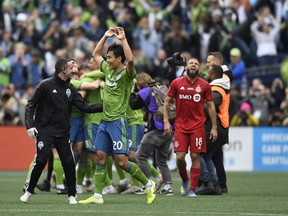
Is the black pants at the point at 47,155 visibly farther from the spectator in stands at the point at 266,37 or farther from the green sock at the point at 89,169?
the spectator in stands at the point at 266,37

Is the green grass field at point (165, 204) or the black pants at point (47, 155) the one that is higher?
the black pants at point (47, 155)

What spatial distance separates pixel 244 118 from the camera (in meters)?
29.4

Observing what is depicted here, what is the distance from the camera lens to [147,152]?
20.2 m

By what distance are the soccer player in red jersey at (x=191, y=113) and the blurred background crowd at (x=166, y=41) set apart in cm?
1096

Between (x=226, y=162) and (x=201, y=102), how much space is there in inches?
420

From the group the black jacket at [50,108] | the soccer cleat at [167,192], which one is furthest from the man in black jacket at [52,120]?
the soccer cleat at [167,192]

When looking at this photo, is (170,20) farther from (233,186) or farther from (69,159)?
(69,159)

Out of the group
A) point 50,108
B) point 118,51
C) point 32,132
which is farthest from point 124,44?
point 32,132

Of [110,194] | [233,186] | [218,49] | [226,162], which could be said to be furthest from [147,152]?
[218,49]


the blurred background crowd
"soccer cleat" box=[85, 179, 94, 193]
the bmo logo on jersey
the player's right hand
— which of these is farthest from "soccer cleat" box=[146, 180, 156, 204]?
the blurred background crowd

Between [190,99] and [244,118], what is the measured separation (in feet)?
36.4

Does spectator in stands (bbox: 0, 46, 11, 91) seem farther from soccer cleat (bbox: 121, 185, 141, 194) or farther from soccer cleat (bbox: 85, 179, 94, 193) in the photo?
soccer cleat (bbox: 121, 185, 141, 194)

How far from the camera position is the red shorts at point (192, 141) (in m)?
18.4

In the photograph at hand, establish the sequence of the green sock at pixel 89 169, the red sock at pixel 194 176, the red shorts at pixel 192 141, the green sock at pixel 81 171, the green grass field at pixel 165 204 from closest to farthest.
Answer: the green grass field at pixel 165 204
the red shorts at pixel 192 141
the red sock at pixel 194 176
the green sock at pixel 81 171
the green sock at pixel 89 169
